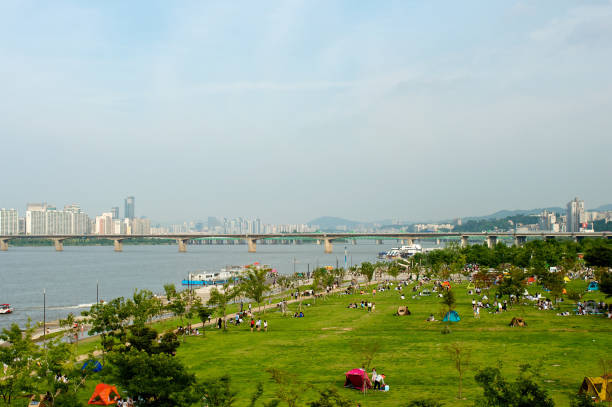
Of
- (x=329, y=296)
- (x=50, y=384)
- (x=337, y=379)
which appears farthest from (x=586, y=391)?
(x=329, y=296)

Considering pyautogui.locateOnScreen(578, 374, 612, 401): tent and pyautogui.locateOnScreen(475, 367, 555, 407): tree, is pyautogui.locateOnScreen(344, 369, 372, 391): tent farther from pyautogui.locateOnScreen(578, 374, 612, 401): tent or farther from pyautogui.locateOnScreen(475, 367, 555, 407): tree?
pyautogui.locateOnScreen(475, 367, 555, 407): tree

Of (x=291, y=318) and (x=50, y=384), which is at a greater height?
→ (x=50, y=384)

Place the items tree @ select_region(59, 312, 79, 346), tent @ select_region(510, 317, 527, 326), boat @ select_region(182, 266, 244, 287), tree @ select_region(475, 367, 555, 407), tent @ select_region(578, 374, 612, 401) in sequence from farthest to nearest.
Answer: boat @ select_region(182, 266, 244, 287) < tent @ select_region(510, 317, 527, 326) < tree @ select_region(59, 312, 79, 346) < tent @ select_region(578, 374, 612, 401) < tree @ select_region(475, 367, 555, 407)

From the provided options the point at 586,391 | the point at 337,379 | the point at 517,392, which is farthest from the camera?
the point at 337,379

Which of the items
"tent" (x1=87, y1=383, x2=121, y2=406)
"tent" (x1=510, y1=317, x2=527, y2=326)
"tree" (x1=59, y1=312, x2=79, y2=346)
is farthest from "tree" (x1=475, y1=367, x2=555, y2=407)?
"tree" (x1=59, y1=312, x2=79, y2=346)

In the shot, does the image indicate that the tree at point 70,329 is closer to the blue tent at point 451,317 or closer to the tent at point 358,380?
the tent at point 358,380

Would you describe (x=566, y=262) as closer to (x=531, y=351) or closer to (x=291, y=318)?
(x=291, y=318)
